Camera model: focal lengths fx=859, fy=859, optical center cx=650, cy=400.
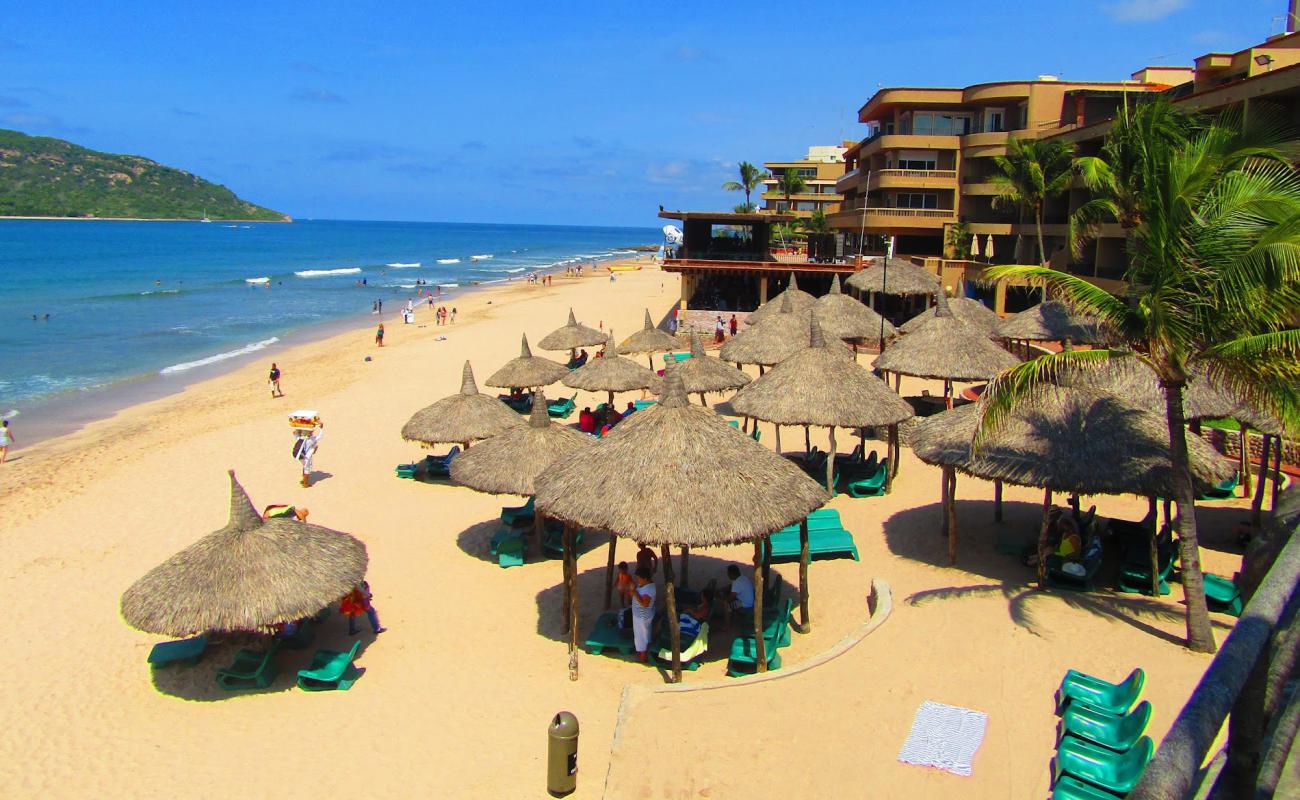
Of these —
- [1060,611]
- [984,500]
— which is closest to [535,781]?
[1060,611]

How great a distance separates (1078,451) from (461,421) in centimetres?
953

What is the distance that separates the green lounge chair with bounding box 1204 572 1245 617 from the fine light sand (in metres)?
0.45

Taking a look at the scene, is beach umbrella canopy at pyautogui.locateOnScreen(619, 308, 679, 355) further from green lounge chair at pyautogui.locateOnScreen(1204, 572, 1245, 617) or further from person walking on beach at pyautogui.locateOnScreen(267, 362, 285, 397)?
green lounge chair at pyautogui.locateOnScreen(1204, 572, 1245, 617)

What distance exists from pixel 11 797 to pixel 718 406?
50.3 feet

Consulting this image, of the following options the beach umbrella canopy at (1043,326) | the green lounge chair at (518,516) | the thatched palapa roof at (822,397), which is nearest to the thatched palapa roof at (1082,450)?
the thatched palapa roof at (822,397)

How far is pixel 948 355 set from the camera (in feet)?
53.3

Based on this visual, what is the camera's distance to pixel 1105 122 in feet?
91.0

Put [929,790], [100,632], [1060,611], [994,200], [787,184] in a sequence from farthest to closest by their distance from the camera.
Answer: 1. [787,184]
2. [994,200]
3. [100,632]
4. [1060,611]
5. [929,790]

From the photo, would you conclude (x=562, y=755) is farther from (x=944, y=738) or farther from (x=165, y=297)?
(x=165, y=297)

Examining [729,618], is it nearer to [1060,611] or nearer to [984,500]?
[1060,611]

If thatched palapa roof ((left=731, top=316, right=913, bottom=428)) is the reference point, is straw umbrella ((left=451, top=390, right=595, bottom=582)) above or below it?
below

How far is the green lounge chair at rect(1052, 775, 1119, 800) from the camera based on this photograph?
226 inches

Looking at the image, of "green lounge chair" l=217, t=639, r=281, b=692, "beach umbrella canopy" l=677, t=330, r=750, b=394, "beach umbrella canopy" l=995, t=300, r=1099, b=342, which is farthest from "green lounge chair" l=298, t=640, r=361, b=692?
"beach umbrella canopy" l=995, t=300, r=1099, b=342

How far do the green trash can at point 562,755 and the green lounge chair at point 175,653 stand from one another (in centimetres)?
517
